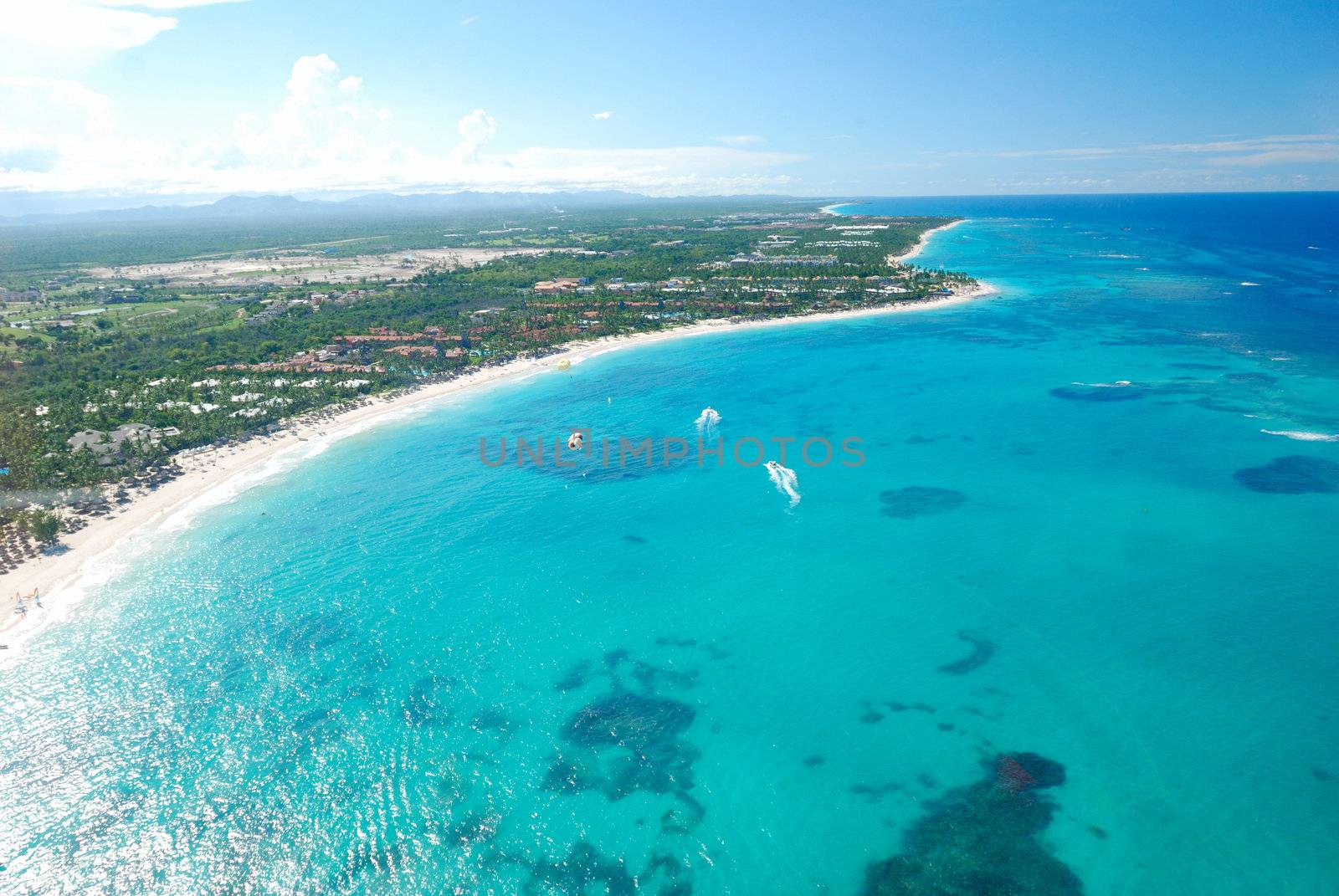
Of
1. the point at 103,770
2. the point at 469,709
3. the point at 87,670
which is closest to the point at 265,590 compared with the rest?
the point at 87,670

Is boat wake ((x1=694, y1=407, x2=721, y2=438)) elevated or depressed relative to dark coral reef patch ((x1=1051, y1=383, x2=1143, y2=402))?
depressed

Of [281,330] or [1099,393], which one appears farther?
[281,330]

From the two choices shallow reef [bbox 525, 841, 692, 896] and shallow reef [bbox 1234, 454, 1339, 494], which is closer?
shallow reef [bbox 525, 841, 692, 896]

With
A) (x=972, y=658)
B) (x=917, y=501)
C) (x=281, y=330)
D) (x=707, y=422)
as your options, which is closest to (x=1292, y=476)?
(x=917, y=501)

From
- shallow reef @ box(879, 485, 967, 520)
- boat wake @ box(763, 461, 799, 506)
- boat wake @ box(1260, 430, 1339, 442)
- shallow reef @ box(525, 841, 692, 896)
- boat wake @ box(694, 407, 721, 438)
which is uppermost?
boat wake @ box(694, 407, 721, 438)

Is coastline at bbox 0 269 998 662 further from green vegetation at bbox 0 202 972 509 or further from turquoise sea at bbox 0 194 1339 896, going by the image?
green vegetation at bbox 0 202 972 509

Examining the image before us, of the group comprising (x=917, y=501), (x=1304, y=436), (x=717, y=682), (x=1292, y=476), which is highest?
(x=1304, y=436)

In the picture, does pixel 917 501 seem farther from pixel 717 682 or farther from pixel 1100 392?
pixel 1100 392

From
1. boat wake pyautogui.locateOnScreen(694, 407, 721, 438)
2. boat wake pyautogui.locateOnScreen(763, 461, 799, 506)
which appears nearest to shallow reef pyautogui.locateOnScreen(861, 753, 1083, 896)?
boat wake pyautogui.locateOnScreen(763, 461, 799, 506)
